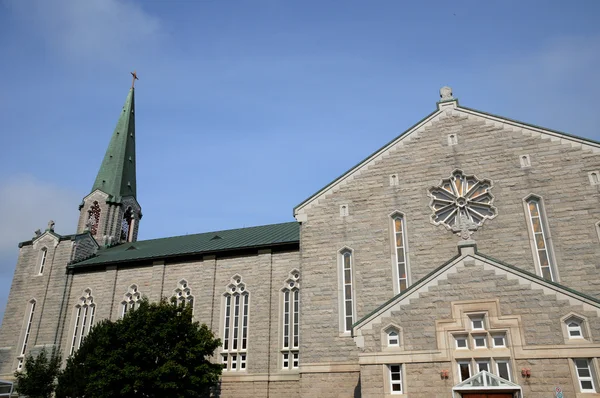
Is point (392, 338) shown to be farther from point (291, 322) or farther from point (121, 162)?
point (121, 162)

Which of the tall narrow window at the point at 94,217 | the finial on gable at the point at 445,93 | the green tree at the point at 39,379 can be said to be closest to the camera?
the finial on gable at the point at 445,93

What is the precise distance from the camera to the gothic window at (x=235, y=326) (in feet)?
88.4

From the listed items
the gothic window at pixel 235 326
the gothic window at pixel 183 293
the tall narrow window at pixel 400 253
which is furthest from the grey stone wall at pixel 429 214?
the gothic window at pixel 183 293

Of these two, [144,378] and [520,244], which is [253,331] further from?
[520,244]

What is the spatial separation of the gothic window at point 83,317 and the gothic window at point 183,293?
6.93 metres

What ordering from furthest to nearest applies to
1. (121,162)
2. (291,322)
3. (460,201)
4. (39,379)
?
(121,162)
(39,379)
(291,322)
(460,201)

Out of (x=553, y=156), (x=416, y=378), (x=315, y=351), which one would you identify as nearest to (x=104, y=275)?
(x=315, y=351)

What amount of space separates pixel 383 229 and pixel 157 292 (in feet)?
53.1

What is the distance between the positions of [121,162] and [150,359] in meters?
28.7

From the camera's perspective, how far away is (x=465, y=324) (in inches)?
620

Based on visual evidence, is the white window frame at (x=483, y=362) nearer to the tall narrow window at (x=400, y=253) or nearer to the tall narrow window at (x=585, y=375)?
the tall narrow window at (x=585, y=375)

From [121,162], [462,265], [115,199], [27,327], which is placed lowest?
[462,265]

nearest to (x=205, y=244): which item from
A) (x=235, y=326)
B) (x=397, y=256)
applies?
(x=235, y=326)

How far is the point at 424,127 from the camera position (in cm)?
2378
